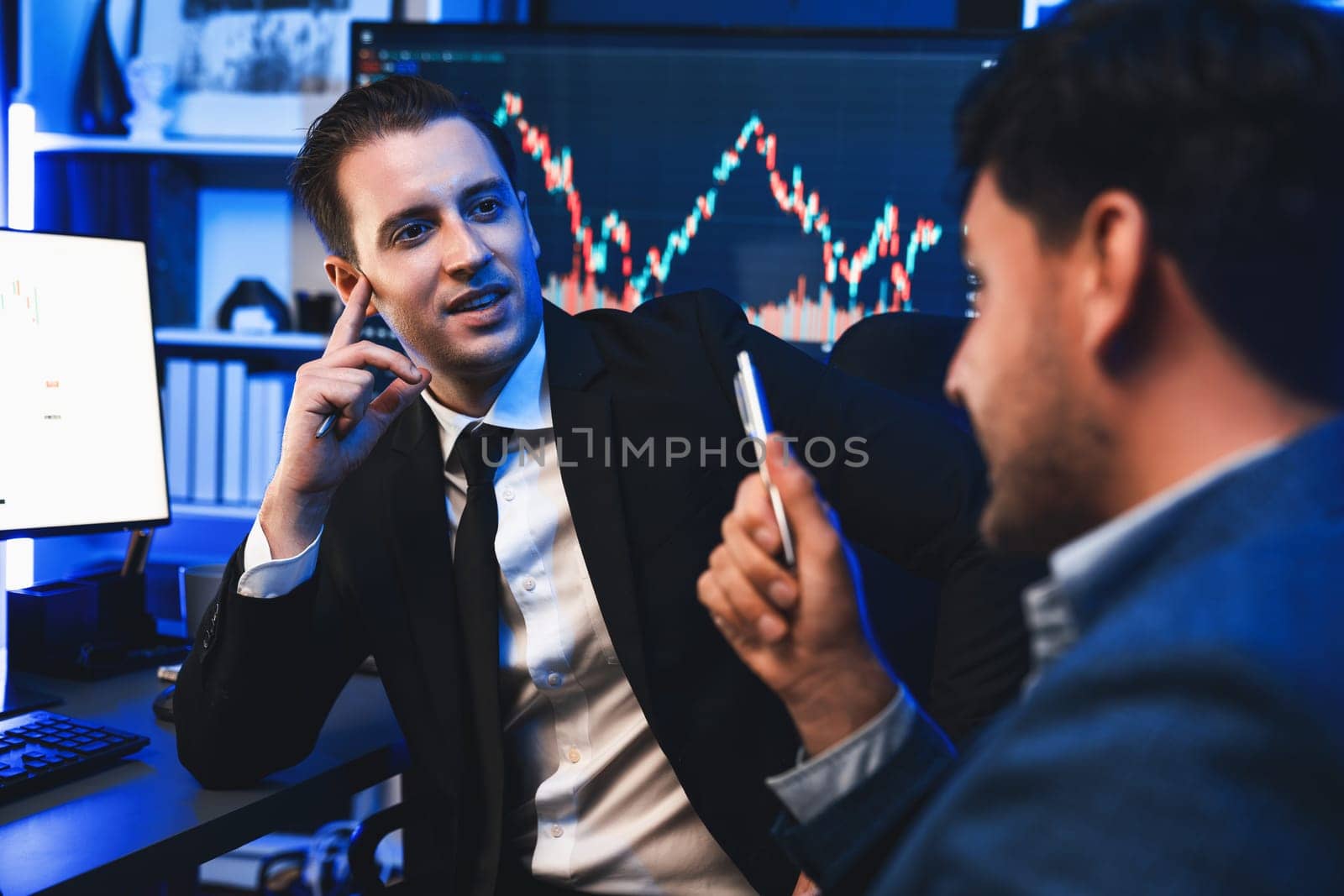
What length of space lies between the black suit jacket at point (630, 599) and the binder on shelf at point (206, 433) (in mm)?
1298

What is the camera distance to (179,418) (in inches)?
95.3

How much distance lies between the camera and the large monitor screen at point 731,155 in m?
2.25

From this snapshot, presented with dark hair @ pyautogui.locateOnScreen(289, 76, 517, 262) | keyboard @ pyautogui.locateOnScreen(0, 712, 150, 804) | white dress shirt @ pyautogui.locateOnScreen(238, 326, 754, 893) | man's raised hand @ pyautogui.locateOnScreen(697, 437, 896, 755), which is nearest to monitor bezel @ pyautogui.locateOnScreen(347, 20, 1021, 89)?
dark hair @ pyautogui.locateOnScreen(289, 76, 517, 262)

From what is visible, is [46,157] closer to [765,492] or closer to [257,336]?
[257,336]

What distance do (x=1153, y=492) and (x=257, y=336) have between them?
→ 2244mm

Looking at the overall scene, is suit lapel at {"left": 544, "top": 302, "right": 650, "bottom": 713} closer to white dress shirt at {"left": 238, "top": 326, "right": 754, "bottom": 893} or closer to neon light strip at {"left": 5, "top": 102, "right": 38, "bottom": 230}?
white dress shirt at {"left": 238, "top": 326, "right": 754, "bottom": 893}

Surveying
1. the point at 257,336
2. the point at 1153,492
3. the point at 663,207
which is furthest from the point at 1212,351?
the point at 257,336

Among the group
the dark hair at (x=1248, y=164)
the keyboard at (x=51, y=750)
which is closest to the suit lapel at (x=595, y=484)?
the keyboard at (x=51, y=750)

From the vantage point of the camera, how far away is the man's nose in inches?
49.4

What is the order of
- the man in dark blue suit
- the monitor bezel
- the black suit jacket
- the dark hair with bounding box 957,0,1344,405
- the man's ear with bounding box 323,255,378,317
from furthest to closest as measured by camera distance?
1. the monitor bezel
2. the man's ear with bounding box 323,255,378,317
3. the black suit jacket
4. the dark hair with bounding box 957,0,1344,405
5. the man in dark blue suit

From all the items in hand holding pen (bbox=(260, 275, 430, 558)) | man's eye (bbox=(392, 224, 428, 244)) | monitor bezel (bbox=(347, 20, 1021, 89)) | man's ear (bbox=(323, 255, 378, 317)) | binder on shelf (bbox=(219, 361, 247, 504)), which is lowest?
binder on shelf (bbox=(219, 361, 247, 504))

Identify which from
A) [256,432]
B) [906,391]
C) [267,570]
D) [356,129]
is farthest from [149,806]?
[256,432]

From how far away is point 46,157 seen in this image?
2.49 metres

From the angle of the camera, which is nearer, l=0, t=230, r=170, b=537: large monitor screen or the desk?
the desk
